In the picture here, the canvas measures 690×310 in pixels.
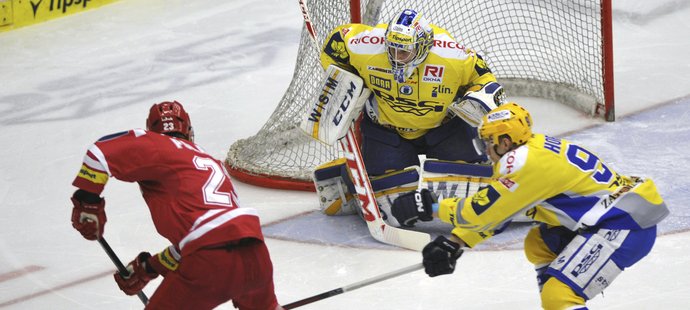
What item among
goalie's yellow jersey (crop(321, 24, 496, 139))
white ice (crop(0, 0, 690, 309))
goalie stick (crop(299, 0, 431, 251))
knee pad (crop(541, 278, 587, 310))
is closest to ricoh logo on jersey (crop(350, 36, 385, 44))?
goalie's yellow jersey (crop(321, 24, 496, 139))

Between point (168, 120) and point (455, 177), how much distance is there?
6.34 feet

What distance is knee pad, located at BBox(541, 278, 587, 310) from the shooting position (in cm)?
400

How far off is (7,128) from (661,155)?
3.98 meters

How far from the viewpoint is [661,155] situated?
650cm

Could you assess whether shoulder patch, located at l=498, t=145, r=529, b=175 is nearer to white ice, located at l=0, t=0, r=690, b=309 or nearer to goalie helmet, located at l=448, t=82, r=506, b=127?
white ice, located at l=0, t=0, r=690, b=309

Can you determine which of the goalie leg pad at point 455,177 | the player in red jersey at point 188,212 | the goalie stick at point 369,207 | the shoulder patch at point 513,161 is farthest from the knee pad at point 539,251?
the goalie leg pad at point 455,177

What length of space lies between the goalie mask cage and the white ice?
130 mm

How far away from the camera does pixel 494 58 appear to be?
794cm

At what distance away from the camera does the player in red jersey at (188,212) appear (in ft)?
12.8

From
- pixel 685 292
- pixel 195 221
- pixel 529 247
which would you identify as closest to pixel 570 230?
pixel 529 247

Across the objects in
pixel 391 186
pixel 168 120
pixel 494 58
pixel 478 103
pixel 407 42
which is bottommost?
pixel 494 58

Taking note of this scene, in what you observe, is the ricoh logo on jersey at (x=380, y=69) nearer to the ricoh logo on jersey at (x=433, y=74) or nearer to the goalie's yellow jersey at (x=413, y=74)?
the goalie's yellow jersey at (x=413, y=74)

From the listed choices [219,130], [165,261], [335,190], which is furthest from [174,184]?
[219,130]

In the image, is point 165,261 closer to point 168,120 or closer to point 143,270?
point 143,270
